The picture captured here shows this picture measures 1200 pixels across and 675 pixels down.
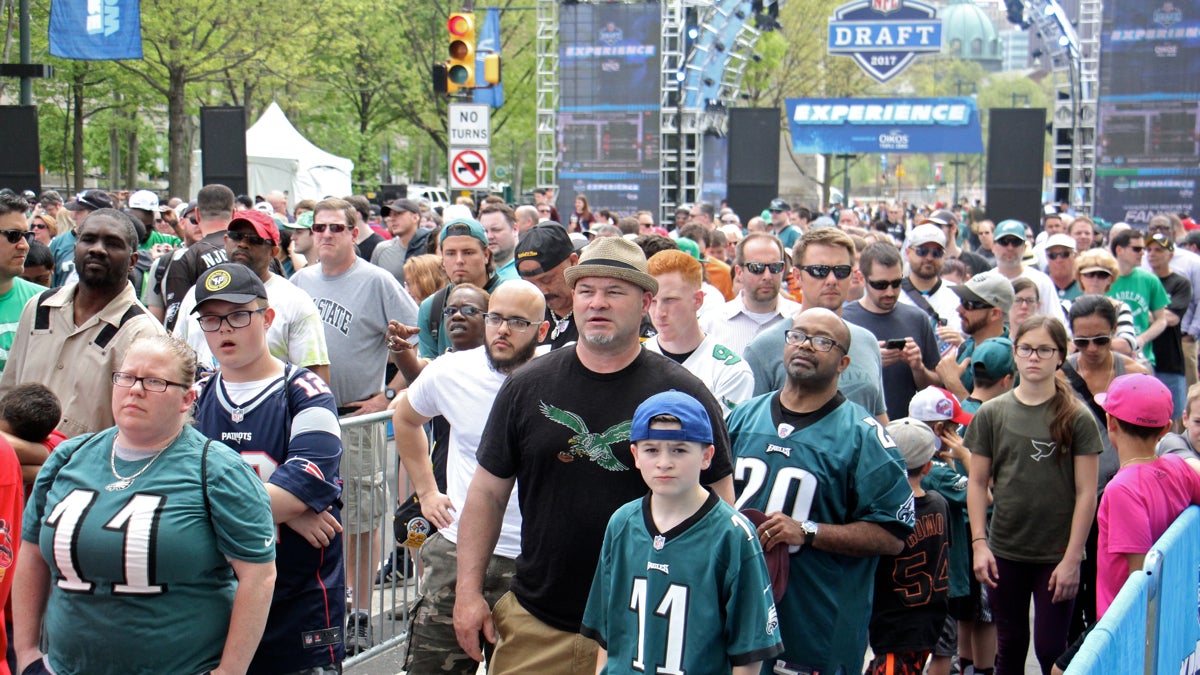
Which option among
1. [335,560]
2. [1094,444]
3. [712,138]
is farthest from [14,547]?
[712,138]

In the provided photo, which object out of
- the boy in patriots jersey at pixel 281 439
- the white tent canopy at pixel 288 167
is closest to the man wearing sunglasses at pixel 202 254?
the boy in patriots jersey at pixel 281 439

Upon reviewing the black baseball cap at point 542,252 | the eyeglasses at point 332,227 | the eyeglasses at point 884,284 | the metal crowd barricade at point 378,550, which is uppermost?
the eyeglasses at point 332,227

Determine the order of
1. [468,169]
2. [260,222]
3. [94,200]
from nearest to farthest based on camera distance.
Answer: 1. [260,222]
2. [94,200]
3. [468,169]

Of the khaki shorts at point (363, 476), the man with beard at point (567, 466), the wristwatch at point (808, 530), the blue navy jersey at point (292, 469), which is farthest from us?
the khaki shorts at point (363, 476)

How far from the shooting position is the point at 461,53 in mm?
14695

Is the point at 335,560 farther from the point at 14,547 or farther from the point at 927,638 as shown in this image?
the point at 927,638

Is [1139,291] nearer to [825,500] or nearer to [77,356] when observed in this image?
[825,500]

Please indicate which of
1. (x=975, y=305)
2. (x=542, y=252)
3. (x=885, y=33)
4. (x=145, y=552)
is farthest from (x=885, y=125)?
(x=145, y=552)

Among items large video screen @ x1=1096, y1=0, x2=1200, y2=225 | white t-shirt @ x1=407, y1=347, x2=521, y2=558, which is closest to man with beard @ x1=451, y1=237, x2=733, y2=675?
white t-shirt @ x1=407, y1=347, x2=521, y2=558

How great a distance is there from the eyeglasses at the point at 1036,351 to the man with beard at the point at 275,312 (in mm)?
3256

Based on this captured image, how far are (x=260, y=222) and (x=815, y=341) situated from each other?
302cm

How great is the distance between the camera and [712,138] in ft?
118

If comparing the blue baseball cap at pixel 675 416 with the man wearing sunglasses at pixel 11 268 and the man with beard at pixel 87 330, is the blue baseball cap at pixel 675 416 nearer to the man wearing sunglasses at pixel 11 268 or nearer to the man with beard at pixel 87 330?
the man with beard at pixel 87 330

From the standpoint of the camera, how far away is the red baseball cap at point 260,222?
6.24m
